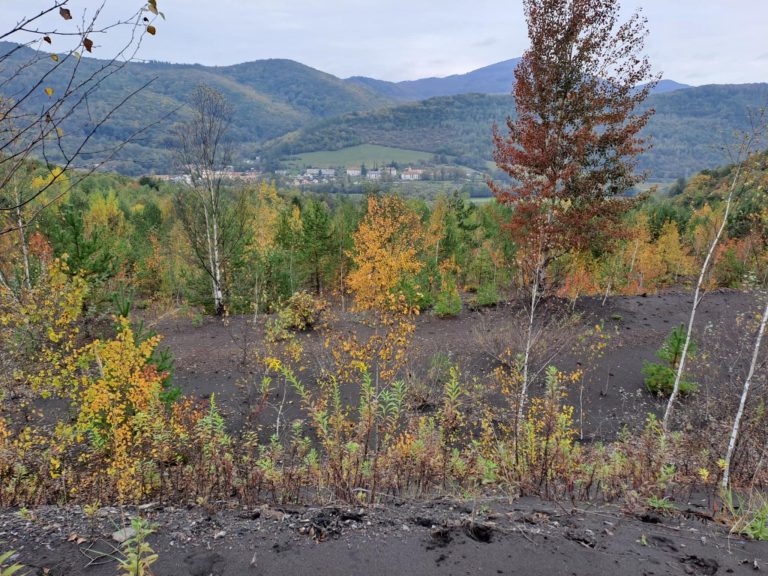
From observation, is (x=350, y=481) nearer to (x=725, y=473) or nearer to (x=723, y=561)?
(x=723, y=561)

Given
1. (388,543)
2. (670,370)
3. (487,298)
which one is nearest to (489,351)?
(670,370)

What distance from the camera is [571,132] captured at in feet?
36.4

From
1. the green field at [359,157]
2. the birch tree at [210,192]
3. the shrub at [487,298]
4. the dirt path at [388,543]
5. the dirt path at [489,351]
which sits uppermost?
the green field at [359,157]

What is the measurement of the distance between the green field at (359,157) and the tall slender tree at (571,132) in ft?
512

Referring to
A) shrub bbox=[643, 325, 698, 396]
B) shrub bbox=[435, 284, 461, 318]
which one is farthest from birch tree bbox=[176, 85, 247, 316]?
shrub bbox=[643, 325, 698, 396]

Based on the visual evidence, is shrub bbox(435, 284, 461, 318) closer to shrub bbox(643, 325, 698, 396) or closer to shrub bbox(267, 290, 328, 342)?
shrub bbox(267, 290, 328, 342)

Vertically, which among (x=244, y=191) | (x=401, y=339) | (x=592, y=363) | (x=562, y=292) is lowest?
(x=592, y=363)

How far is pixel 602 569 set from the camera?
3.36 metres

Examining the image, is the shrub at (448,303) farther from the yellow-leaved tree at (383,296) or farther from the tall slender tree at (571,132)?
the tall slender tree at (571,132)

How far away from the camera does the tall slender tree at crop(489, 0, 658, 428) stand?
10203 mm

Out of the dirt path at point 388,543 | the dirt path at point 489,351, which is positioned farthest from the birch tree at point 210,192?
the dirt path at point 388,543

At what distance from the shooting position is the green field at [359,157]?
167250mm

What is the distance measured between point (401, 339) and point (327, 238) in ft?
61.8

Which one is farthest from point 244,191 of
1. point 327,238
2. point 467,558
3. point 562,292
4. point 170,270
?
point 467,558
